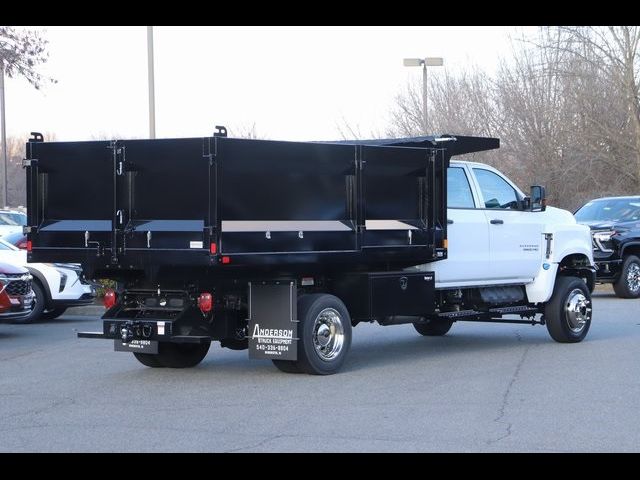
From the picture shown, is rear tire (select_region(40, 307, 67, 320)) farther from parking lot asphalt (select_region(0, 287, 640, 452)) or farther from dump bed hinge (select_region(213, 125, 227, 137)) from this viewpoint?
dump bed hinge (select_region(213, 125, 227, 137))

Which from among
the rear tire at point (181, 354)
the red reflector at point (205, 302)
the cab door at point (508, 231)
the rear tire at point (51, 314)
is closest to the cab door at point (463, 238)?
the cab door at point (508, 231)

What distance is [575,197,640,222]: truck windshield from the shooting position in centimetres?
2220

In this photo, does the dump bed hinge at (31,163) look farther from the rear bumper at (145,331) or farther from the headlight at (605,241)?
the headlight at (605,241)

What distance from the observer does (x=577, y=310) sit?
14234 mm

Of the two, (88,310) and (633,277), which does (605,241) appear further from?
(88,310)

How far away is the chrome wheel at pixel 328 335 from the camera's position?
1128 centimetres

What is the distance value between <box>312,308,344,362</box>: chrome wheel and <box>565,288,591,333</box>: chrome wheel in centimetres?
404

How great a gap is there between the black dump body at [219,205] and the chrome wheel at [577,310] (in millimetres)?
3024

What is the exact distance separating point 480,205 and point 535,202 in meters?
0.96

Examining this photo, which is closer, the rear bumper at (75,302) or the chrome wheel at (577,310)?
the chrome wheel at (577,310)

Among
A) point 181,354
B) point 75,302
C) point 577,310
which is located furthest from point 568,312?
point 75,302
